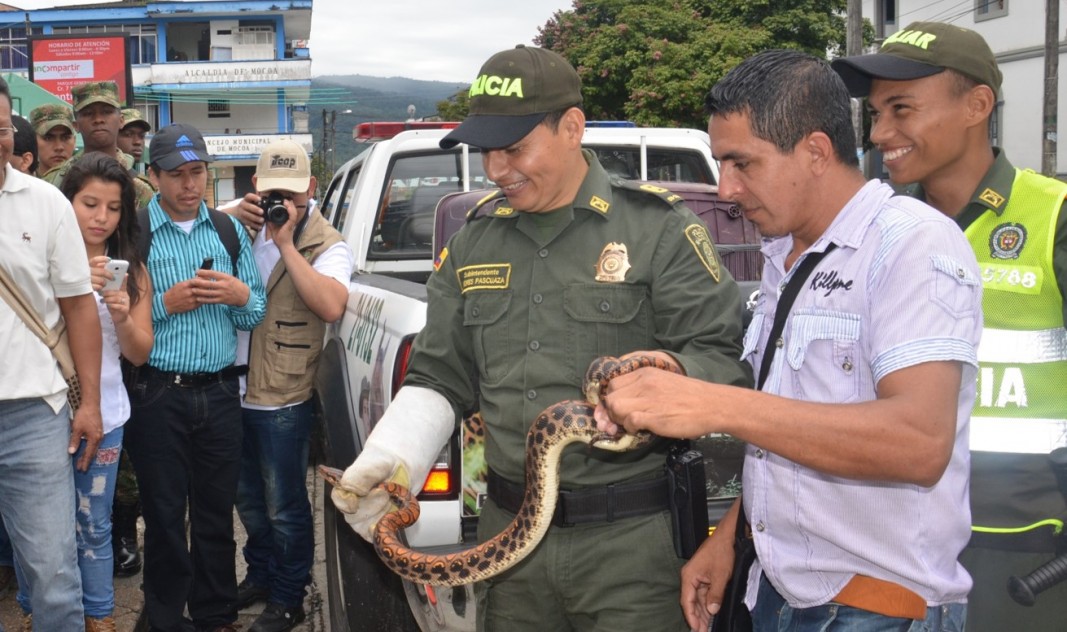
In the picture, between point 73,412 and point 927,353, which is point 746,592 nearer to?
point 927,353

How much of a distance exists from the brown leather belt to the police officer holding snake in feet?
1.95

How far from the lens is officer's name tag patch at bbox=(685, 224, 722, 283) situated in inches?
102

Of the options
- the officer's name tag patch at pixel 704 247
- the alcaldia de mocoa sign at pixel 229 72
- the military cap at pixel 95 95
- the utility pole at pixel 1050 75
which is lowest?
the officer's name tag patch at pixel 704 247

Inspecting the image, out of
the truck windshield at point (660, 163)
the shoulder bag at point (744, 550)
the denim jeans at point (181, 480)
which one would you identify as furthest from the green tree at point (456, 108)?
the shoulder bag at point (744, 550)

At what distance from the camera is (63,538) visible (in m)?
3.77

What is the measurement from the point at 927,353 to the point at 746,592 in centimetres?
84

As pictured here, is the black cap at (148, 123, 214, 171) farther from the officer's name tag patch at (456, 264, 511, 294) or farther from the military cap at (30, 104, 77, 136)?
the officer's name tag patch at (456, 264, 511, 294)

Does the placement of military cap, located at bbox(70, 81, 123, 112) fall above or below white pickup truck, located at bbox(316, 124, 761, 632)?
above

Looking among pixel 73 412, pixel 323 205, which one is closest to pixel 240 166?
pixel 323 205

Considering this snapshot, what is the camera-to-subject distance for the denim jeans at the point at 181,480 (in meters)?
4.38

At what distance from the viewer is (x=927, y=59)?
8.21ft

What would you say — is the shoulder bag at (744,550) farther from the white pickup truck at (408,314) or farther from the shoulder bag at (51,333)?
the shoulder bag at (51,333)

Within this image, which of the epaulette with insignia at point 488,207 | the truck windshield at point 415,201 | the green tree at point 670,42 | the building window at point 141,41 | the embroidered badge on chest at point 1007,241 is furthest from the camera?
the building window at point 141,41

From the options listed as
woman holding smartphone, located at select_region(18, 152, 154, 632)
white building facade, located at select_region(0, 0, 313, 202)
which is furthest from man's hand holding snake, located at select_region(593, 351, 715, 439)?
white building facade, located at select_region(0, 0, 313, 202)
